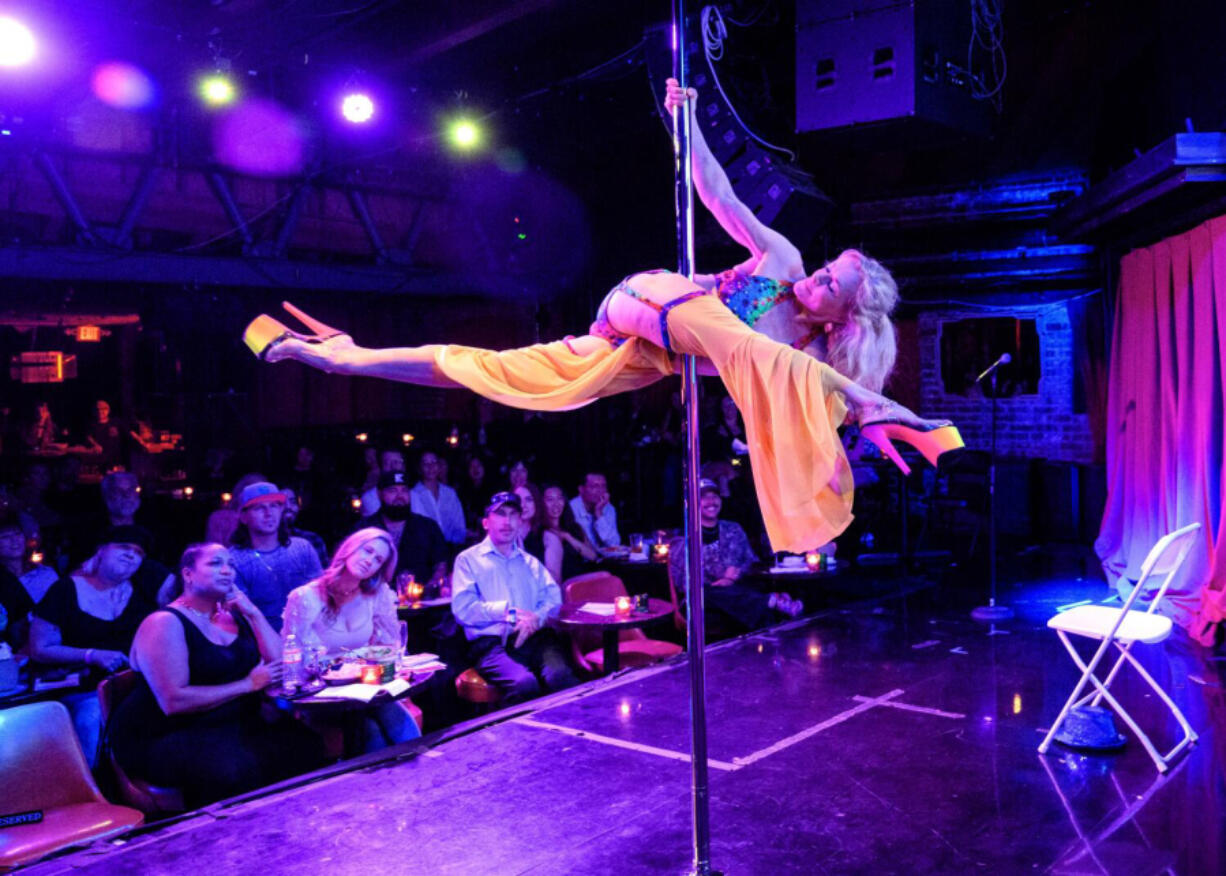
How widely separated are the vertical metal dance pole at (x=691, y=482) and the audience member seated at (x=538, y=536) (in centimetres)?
363

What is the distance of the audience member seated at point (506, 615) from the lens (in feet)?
16.9

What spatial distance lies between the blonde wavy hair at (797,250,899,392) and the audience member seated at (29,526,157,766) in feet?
10.9

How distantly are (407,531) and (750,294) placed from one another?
4049mm

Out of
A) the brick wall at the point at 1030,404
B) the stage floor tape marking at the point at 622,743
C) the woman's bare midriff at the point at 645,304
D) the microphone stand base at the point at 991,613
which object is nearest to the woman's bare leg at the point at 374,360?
the woman's bare midriff at the point at 645,304

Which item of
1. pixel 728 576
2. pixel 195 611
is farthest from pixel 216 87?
pixel 728 576

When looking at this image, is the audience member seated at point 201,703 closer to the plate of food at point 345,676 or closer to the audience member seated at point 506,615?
the plate of food at point 345,676

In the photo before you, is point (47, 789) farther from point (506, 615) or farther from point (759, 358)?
point (759, 358)

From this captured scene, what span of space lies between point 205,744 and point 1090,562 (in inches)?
285

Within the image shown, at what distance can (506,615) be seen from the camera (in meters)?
5.18

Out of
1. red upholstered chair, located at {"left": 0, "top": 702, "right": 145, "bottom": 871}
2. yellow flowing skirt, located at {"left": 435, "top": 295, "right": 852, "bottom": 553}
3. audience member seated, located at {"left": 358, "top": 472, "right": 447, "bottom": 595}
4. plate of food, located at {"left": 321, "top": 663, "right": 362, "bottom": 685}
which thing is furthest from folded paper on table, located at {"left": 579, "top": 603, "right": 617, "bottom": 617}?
yellow flowing skirt, located at {"left": 435, "top": 295, "right": 852, "bottom": 553}

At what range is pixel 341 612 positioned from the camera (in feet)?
14.6

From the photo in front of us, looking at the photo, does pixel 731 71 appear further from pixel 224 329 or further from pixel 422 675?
pixel 224 329

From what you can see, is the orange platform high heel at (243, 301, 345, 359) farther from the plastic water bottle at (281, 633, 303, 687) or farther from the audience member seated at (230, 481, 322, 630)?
the audience member seated at (230, 481, 322, 630)

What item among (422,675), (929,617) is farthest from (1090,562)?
(422,675)
